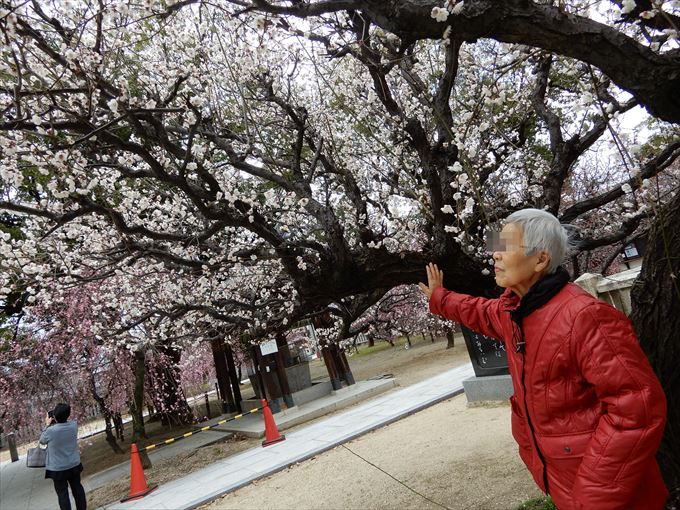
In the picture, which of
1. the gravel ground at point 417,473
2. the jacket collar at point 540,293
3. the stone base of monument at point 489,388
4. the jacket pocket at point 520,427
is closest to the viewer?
the jacket collar at point 540,293

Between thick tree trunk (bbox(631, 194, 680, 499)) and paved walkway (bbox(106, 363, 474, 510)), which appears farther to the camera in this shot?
paved walkway (bbox(106, 363, 474, 510))

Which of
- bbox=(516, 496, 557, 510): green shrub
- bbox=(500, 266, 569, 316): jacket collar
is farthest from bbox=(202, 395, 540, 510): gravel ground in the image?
bbox=(500, 266, 569, 316): jacket collar

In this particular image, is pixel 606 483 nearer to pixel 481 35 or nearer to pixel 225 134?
pixel 481 35

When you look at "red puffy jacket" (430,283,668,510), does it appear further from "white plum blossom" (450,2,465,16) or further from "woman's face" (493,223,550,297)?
"white plum blossom" (450,2,465,16)

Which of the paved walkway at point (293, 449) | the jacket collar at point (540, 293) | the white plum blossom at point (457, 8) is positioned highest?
the white plum blossom at point (457, 8)

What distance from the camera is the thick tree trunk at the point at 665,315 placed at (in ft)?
7.54

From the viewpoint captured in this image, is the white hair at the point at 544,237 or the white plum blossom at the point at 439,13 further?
the white plum blossom at the point at 439,13

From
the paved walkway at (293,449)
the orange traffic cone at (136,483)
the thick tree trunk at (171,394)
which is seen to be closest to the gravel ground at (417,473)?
the paved walkway at (293,449)

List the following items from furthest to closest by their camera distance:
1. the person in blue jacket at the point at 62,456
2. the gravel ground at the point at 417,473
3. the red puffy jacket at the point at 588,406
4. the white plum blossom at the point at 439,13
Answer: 1. the person in blue jacket at the point at 62,456
2. the gravel ground at the point at 417,473
3. the white plum blossom at the point at 439,13
4. the red puffy jacket at the point at 588,406

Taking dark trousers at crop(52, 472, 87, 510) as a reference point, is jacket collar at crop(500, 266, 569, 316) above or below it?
above

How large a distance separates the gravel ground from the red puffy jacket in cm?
282

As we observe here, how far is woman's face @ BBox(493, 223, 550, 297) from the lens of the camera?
1.81 meters

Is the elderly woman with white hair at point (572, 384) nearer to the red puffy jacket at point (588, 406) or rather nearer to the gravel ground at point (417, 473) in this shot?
the red puffy jacket at point (588, 406)

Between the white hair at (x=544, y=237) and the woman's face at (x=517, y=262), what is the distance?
0.06 ft
